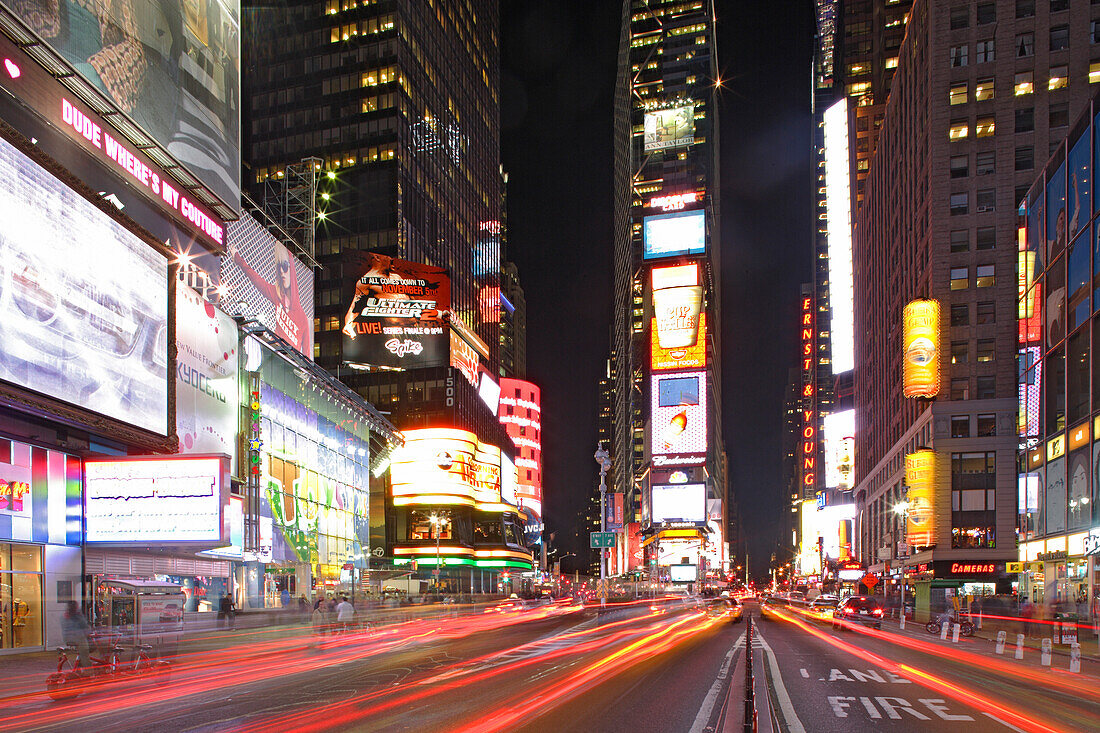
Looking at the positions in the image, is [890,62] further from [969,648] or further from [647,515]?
[969,648]

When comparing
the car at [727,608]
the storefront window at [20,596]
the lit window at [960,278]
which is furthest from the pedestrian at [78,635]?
the lit window at [960,278]

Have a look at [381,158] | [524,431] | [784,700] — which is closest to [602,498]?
[784,700]

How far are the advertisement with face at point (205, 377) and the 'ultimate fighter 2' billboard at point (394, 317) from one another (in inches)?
747

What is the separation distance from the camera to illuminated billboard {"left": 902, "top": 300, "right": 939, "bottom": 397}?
243 ft

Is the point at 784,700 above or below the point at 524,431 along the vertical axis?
below

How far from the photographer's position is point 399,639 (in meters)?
37.0

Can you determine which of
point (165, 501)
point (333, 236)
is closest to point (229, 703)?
point (165, 501)

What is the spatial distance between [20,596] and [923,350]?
2563 inches

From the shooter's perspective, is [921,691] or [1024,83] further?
[1024,83]

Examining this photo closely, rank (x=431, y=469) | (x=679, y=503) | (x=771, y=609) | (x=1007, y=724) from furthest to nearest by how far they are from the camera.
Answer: (x=679, y=503) < (x=431, y=469) < (x=771, y=609) < (x=1007, y=724)

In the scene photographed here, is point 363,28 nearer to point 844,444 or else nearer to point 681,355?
point 844,444

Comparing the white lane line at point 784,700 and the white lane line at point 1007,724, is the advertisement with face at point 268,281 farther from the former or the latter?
the white lane line at point 1007,724

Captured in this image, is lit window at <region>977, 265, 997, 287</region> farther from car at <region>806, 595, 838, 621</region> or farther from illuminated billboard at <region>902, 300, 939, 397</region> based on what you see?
car at <region>806, 595, 838, 621</region>

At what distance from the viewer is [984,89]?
76125 mm
